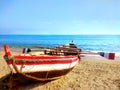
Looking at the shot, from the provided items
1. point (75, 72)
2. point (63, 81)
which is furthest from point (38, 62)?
point (75, 72)

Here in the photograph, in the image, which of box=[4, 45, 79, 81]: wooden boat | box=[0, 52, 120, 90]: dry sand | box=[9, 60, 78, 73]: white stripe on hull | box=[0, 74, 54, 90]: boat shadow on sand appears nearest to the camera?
box=[4, 45, 79, 81]: wooden boat

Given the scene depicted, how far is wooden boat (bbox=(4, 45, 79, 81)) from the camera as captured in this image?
6.47 m

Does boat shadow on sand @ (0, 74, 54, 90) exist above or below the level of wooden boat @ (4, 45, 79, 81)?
below

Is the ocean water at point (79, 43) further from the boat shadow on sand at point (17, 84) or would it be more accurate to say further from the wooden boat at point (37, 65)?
the boat shadow on sand at point (17, 84)

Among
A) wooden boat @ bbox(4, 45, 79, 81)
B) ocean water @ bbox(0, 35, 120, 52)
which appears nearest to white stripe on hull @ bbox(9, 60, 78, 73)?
wooden boat @ bbox(4, 45, 79, 81)

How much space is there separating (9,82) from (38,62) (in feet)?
4.70

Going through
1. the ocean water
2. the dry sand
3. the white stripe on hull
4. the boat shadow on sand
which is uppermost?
the white stripe on hull

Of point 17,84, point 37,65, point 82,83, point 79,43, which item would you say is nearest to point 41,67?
point 37,65

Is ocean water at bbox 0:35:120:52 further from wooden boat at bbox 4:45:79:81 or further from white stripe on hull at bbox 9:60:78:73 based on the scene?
white stripe on hull at bbox 9:60:78:73

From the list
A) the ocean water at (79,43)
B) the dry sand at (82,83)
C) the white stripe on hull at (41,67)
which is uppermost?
the white stripe on hull at (41,67)

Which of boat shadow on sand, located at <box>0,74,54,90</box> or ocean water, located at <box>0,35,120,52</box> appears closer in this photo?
boat shadow on sand, located at <box>0,74,54,90</box>

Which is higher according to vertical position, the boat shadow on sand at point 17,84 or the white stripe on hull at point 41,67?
the white stripe on hull at point 41,67

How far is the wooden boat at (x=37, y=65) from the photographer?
6.47 metres

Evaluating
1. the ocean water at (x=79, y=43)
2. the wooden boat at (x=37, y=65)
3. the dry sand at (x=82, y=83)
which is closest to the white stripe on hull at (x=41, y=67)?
the wooden boat at (x=37, y=65)
